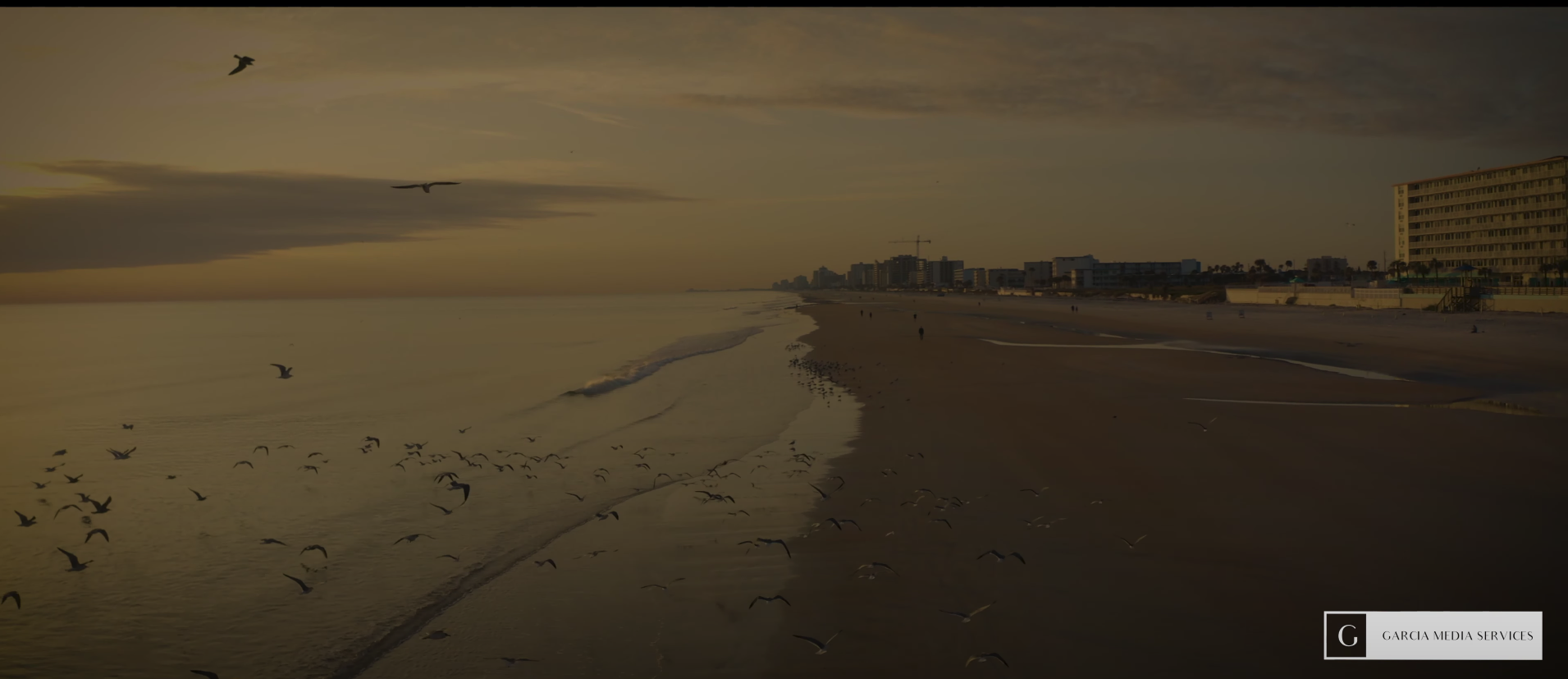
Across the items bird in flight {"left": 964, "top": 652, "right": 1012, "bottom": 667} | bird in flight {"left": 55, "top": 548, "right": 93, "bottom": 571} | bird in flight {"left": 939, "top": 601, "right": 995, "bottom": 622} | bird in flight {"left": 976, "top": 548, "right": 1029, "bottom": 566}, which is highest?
bird in flight {"left": 976, "top": 548, "right": 1029, "bottom": 566}

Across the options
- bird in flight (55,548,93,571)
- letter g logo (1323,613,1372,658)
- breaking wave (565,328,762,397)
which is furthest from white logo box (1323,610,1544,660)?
breaking wave (565,328,762,397)

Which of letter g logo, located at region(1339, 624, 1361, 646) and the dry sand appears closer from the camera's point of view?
letter g logo, located at region(1339, 624, 1361, 646)

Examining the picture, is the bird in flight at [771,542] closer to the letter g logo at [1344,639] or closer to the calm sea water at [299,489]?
the calm sea water at [299,489]

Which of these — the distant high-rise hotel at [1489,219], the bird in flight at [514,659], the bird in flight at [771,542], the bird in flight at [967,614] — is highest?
the distant high-rise hotel at [1489,219]

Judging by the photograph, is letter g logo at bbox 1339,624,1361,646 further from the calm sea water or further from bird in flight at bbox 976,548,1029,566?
the calm sea water

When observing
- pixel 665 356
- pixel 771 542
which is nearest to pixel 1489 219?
pixel 665 356

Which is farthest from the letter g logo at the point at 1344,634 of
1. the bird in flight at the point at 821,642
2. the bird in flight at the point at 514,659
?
the bird in flight at the point at 514,659
